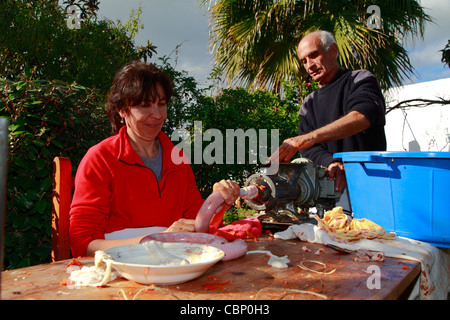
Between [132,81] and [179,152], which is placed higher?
[132,81]

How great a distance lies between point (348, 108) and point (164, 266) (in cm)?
217

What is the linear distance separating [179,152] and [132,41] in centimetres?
655

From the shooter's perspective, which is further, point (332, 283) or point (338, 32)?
point (338, 32)

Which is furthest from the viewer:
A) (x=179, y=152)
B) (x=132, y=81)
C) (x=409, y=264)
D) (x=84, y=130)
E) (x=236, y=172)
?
(x=236, y=172)

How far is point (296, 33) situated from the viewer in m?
7.96

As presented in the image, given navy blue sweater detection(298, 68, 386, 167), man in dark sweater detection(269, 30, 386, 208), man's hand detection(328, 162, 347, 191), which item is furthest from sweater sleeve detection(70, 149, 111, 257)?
navy blue sweater detection(298, 68, 386, 167)

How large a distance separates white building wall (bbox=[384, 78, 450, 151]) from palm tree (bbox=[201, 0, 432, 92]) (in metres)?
0.74

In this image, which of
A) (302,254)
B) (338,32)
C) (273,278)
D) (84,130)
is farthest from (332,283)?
(338,32)

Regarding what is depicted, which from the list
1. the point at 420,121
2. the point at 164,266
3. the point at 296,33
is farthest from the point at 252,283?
the point at 420,121

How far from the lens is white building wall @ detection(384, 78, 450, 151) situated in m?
8.12

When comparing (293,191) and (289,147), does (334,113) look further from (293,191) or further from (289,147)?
(293,191)

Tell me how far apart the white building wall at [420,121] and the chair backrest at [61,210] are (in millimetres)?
7957

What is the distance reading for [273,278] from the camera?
128 cm

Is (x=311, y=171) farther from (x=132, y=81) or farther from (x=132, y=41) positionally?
(x=132, y=41)
